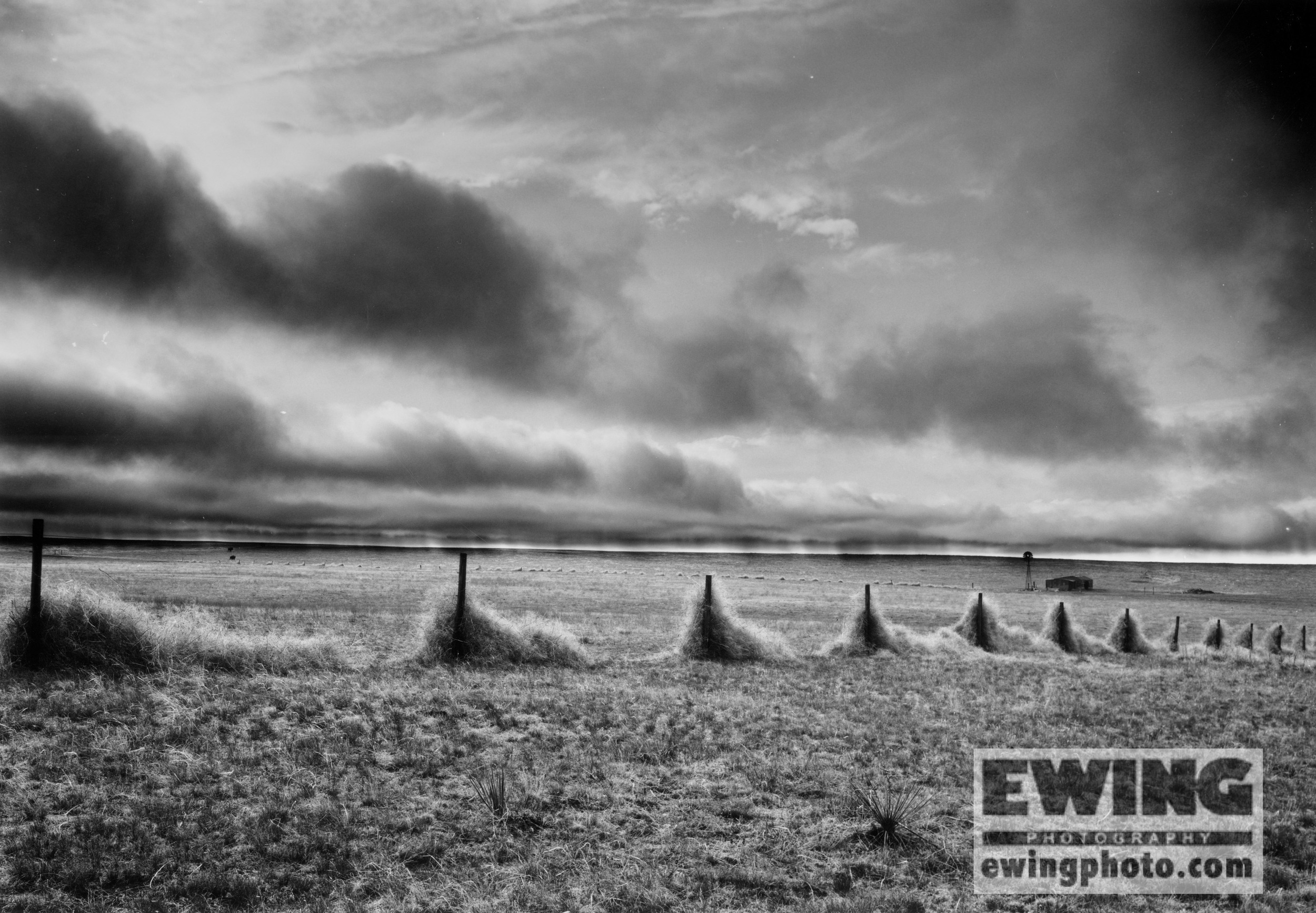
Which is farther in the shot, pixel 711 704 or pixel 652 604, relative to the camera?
pixel 652 604

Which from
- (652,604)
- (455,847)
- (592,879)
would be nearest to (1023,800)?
(592,879)

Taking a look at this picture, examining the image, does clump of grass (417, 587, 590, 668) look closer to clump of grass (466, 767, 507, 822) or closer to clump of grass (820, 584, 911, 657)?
clump of grass (466, 767, 507, 822)

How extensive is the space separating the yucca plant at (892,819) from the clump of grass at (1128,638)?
77.6 ft

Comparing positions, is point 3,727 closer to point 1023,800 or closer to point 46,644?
point 46,644

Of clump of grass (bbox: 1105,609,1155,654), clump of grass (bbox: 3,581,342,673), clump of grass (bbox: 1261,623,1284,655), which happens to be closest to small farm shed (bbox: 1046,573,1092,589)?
clump of grass (bbox: 1261,623,1284,655)

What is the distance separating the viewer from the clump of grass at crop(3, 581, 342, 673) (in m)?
10.9

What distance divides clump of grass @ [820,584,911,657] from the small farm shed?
3968 inches

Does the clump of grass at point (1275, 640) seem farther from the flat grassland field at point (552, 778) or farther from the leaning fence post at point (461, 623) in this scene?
the leaning fence post at point (461, 623)

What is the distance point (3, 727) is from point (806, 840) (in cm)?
835

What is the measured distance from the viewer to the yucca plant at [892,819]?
6203 mm

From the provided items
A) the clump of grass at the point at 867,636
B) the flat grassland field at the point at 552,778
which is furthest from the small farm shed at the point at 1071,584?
the flat grassland field at the point at 552,778

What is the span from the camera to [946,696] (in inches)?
524

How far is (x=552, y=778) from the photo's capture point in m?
7.50

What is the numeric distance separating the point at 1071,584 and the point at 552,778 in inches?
4666
